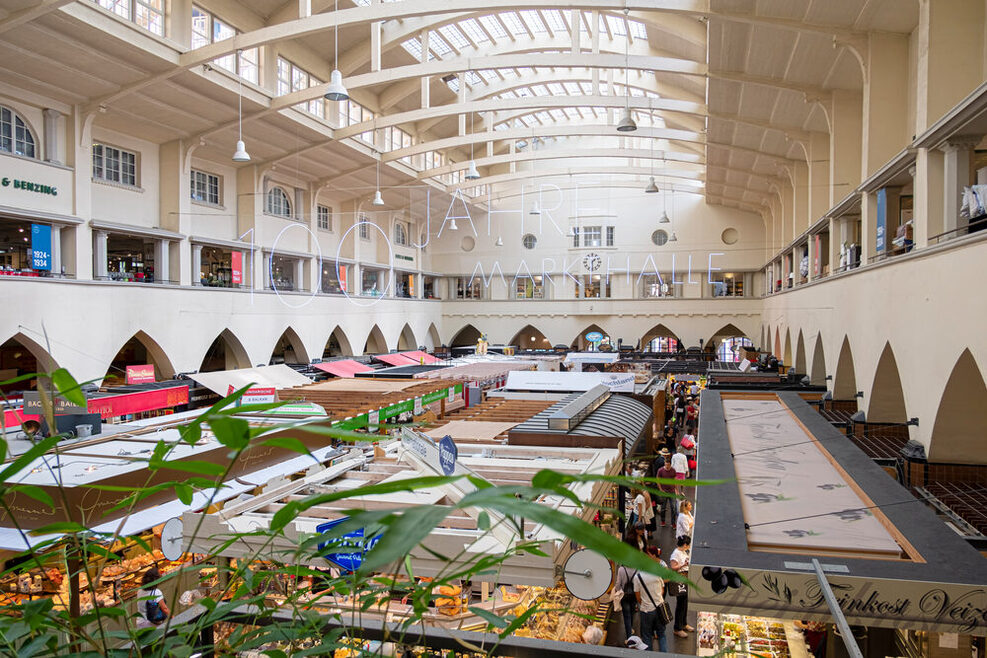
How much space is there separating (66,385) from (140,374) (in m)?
14.2

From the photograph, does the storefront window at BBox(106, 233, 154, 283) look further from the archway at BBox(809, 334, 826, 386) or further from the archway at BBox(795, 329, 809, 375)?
the archway at BBox(795, 329, 809, 375)

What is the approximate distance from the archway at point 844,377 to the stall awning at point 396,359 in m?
13.5

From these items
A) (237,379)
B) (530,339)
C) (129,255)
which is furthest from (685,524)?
(530,339)

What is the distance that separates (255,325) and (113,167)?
212 inches

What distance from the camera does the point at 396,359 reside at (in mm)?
21734

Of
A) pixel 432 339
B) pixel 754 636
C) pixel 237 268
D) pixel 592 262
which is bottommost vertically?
pixel 754 636

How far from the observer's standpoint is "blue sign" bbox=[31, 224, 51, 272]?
42.3 ft

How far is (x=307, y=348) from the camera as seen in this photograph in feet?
68.9

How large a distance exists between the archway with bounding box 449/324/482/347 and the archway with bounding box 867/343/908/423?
24988 millimetres

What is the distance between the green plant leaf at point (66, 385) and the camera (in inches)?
27.0

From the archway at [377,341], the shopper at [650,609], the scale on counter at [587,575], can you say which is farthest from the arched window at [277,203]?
the scale on counter at [587,575]

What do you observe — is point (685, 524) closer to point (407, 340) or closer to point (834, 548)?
point (834, 548)

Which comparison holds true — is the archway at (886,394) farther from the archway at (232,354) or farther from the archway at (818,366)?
the archway at (232,354)

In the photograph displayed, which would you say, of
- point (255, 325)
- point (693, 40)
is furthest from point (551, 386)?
point (255, 325)
